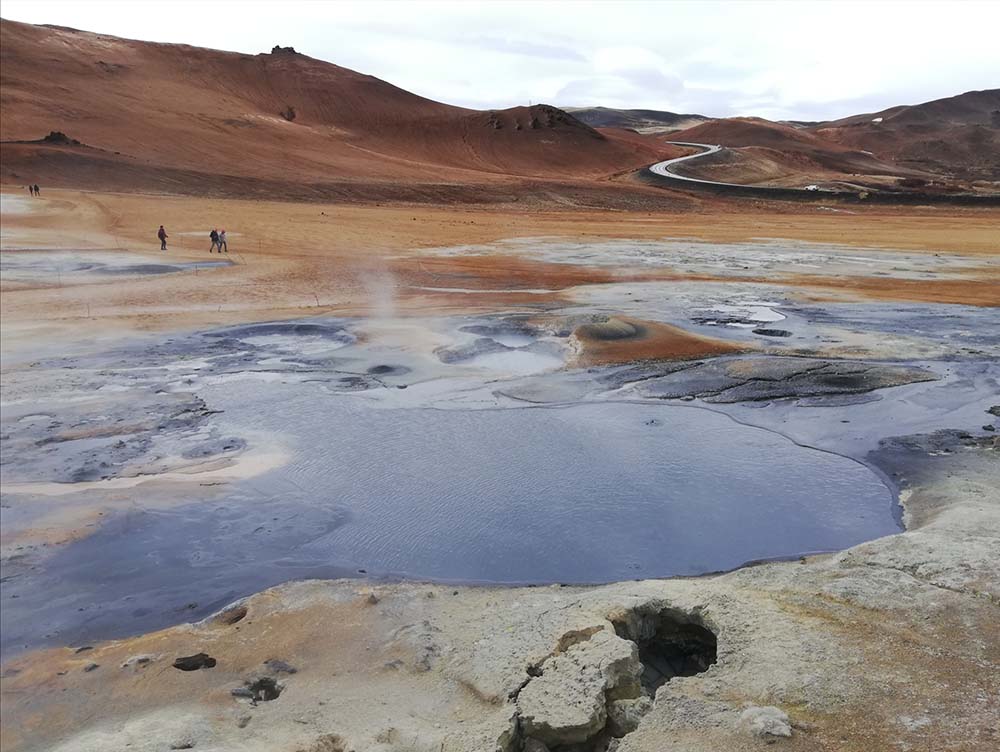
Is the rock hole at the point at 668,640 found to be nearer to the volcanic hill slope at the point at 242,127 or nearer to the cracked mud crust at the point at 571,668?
the cracked mud crust at the point at 571,668

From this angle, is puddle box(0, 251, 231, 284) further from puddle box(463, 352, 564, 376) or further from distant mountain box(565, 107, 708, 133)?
distant mountain box(565, 107, 708, 133)

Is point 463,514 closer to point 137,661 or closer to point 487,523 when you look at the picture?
point 487,523

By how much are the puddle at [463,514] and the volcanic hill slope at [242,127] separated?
96.9ft

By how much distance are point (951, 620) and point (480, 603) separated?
2.82m

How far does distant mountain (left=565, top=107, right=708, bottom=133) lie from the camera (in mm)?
98731

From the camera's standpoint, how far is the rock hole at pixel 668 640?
4.70 meters

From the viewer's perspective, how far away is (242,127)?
45750 millimetres

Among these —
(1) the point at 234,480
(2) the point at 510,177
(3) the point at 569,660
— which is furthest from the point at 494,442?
(2) the point at 510,177

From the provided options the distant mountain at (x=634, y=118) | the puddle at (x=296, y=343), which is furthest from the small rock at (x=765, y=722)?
the distant mountain at (x=634, y=118)

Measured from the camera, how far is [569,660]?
4434mm

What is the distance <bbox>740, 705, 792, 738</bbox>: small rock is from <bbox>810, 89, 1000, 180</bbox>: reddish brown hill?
60.9m

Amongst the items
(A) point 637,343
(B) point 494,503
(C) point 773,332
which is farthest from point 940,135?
(B) point 494,503

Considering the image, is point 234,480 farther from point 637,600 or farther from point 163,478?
point 637,600

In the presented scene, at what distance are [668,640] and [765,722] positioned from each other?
1176mm
